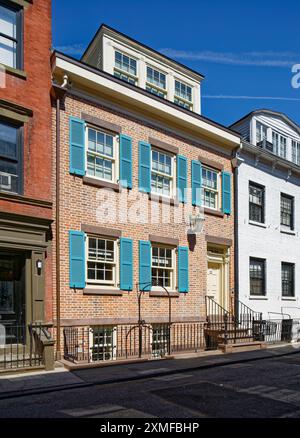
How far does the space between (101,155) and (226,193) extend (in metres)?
6.09

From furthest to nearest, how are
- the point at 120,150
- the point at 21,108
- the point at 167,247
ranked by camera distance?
the point at 167,247 < the point at 120,150 < the point at 21,108

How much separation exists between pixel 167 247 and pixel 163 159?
313 centimetres

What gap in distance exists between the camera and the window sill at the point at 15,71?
38.3ft

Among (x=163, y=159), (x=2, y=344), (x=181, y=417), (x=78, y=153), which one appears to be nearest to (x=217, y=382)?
(x=181, y=417)

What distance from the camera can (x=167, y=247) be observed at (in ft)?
50.3

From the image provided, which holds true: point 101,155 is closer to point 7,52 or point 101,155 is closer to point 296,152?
point 7,52

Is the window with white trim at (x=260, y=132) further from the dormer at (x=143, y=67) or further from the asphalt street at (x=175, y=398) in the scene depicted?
the asphalt street at (x=175, y=398)

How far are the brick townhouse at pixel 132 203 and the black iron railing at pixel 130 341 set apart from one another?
0.04 metres

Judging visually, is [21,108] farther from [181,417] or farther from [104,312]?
[181,417]

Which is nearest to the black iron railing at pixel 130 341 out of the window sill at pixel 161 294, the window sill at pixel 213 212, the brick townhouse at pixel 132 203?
the brick townhouse at pixel 132 203

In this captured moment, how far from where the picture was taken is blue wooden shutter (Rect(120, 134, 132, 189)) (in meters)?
14.0

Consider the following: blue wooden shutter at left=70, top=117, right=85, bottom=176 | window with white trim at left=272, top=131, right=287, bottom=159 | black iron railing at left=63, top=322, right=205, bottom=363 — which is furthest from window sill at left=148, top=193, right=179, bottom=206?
window with white trim at left=272, top=131, right=287, bottom=159

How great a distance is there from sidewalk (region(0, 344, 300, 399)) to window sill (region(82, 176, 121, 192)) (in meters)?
5.26

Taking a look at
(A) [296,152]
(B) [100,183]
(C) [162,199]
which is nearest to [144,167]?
(C) [162,199]
